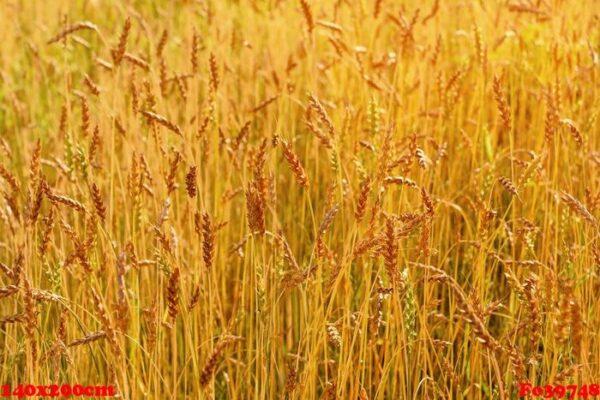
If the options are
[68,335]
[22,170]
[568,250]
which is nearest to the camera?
[568,250]

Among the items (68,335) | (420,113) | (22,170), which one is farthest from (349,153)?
(22,170)

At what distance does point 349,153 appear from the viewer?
238cm

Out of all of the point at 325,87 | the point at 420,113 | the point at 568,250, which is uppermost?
the point at 325,87

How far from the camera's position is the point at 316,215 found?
239 cm

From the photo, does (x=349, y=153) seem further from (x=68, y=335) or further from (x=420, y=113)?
(x=68, y=335)

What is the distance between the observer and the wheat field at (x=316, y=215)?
147cm

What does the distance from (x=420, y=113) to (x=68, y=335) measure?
3.51 feet

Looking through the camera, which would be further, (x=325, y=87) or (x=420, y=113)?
(x=325, y=87)

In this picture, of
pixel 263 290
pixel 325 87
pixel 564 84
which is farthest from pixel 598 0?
pixel 263 290

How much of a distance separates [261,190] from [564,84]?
160 centimetres

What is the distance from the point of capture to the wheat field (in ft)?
4.82

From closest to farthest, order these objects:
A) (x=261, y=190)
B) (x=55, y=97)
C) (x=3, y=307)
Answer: (x=261, y=190) → (x=3, y=307) → (x=55, y=97)

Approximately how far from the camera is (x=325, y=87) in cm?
332

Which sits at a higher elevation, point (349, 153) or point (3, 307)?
point (349, 153)
